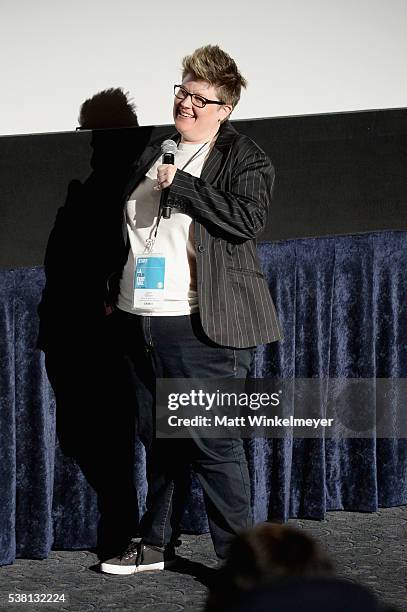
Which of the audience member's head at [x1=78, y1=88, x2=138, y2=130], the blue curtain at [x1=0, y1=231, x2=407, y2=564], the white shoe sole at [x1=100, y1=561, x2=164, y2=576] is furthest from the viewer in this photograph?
the audience member's head at [x1=78, y1=88, x2=138, y2=130]

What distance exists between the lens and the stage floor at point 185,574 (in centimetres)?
244

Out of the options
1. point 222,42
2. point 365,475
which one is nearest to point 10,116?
point 222,42

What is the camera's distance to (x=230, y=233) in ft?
8.14

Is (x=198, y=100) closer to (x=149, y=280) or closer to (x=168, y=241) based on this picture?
(x=168, y=241)

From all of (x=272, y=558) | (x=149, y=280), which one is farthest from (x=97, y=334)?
(x=272, y=558)

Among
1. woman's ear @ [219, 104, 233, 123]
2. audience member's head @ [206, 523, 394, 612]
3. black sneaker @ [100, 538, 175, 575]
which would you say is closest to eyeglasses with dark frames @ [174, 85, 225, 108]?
woman's ear @ [219, 104, 233, 123]

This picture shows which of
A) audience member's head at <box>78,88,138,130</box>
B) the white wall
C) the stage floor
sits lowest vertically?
the stage floor

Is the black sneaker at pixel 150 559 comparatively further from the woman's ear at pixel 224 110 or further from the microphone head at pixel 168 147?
the woman's ear at pixel 224 110

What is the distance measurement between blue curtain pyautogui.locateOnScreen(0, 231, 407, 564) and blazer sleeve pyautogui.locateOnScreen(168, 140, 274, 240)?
0.47 meters

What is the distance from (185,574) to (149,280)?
2.58 feet

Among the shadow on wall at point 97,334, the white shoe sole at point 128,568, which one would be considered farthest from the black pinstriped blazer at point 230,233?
the white shoe sole at point 128,568

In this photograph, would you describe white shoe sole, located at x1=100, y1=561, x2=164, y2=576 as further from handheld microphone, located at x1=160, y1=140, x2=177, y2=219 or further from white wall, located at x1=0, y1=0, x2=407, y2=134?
white wall, located at x1=0, y1=0, x2=407, y2=134

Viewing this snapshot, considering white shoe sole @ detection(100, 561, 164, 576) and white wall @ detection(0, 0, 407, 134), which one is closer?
white shoe sole @ detection(100, 561, 164, 576)

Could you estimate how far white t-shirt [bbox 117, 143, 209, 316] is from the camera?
2471mm
